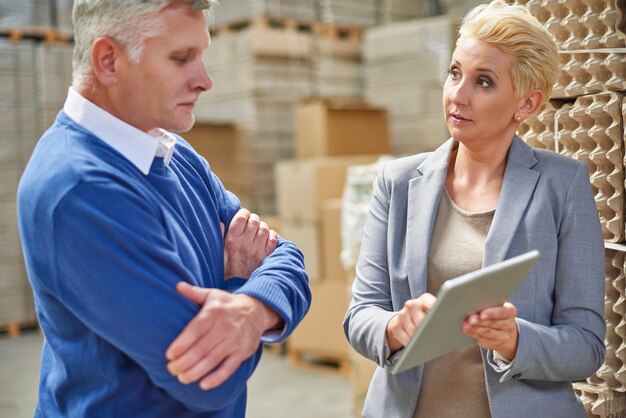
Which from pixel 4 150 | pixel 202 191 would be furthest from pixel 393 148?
pixel 202 191

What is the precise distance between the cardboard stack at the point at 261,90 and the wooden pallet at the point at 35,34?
1.51m

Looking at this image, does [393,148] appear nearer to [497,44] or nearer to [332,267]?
[332,267]

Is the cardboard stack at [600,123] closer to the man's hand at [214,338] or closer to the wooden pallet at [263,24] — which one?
the man's hand at [214,338]

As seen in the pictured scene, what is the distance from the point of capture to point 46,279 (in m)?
1.40

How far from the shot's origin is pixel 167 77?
1.50m

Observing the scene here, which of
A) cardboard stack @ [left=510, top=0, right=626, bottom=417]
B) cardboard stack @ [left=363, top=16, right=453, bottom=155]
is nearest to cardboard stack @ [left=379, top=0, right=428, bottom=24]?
cardboard stack @ [left=363, top=16, right=453, bottom=155]

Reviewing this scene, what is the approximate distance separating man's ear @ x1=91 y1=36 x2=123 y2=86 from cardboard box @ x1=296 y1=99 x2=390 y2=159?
469cm

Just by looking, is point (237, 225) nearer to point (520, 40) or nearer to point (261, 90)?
point (520, 40)

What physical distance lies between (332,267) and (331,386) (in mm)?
867

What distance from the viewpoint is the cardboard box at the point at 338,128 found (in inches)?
243

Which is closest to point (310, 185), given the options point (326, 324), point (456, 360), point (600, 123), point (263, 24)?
point (326, 324)

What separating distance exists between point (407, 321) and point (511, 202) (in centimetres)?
44

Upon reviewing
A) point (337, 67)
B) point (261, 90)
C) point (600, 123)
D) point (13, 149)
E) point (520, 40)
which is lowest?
point (13, 149)

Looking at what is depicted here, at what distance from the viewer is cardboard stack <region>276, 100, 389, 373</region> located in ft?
18.3
